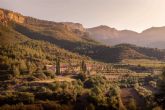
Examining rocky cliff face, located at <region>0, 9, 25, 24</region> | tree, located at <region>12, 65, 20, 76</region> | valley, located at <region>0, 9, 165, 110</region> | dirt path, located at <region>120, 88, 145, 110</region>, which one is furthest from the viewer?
rocky cliff face, located at <region>0, 9, 25, 24</region>

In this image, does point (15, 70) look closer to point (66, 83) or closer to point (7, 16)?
point (66, 83)

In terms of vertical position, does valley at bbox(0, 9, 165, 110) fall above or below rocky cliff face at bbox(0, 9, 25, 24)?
below

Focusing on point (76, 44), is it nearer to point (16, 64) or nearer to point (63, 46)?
point (63, 46)

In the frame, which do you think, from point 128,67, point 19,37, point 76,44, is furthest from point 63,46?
point 128,67

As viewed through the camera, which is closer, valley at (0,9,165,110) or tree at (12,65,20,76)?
valley at (0,9,165,110)

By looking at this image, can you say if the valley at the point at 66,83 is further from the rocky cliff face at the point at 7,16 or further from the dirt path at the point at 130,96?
the rocky cliff face at the point at 7,16

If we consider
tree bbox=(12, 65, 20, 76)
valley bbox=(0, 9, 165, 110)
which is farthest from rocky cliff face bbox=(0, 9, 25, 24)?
tree bbox=(12, 65, 20, 76)

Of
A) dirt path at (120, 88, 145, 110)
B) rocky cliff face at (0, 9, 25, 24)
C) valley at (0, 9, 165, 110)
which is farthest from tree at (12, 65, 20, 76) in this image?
rocky cliff face at (0, 9, 25, 24)

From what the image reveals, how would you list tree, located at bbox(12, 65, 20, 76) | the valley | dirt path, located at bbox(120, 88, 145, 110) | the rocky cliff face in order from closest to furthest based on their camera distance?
dirt path, located at bbox(120, 88, 145, 110), the valley, tree, located at bbox(12, 65, 20, 76), the rocky cliff face

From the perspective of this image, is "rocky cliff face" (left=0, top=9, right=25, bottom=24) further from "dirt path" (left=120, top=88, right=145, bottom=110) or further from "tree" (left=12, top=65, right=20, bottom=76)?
"dirt path" (left=120, top=88, right=145, bottom=110)

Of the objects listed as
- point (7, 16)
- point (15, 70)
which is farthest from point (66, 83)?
point (7, 16)

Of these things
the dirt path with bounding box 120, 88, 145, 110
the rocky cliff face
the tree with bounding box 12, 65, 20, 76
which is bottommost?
the dirt path with bounding box 120, 88, 145, 110
